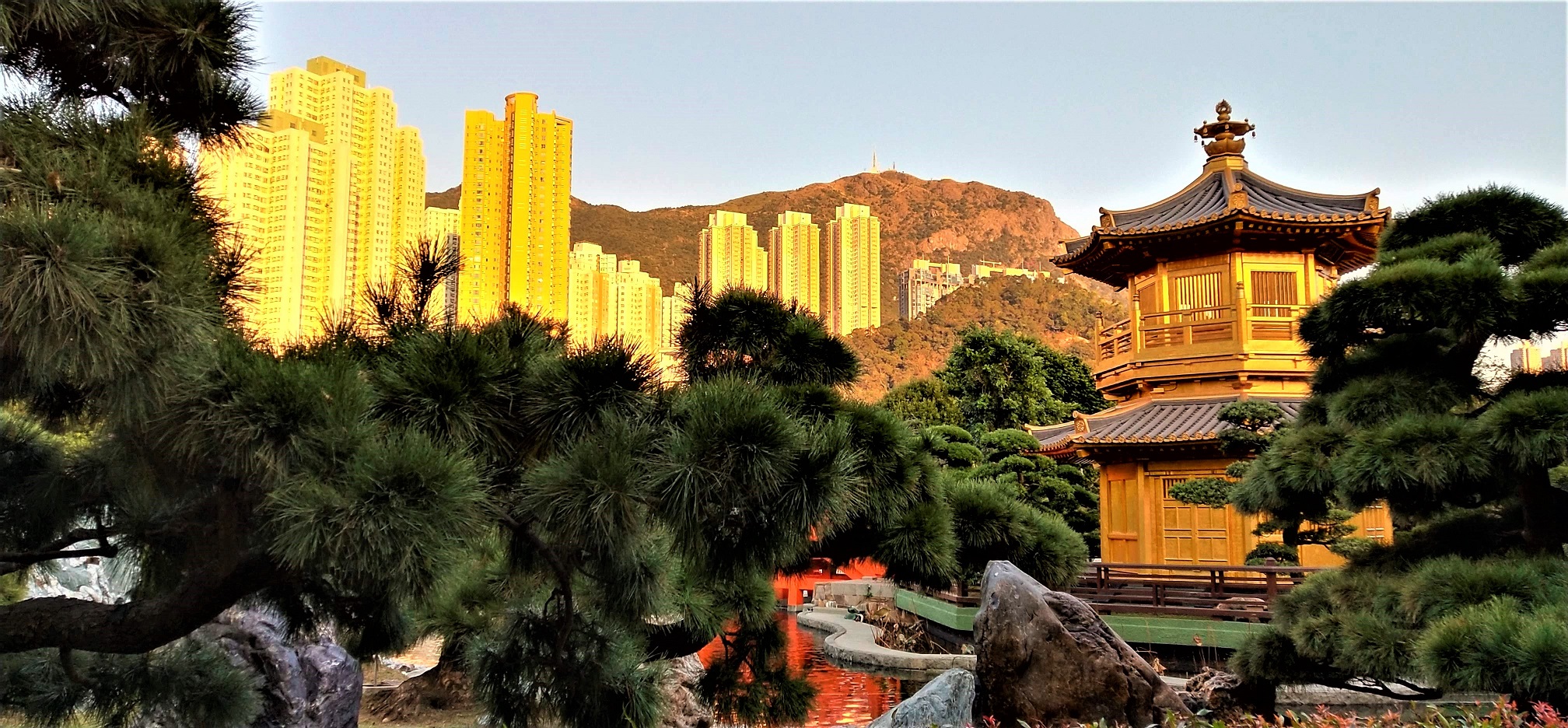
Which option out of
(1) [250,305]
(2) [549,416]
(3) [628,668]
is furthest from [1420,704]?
(1) [250,305]

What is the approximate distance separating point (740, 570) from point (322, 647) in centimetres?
431

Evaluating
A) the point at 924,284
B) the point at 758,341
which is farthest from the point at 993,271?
the point at 758,341

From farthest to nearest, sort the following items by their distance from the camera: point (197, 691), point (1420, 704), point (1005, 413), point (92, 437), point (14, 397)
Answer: point (1005, 413) → point (1420, 704) → point (197, 691) → point (92, 437) → point (14, 397)

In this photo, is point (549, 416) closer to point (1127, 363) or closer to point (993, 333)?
point (1127, 363)

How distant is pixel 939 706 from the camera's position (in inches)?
221

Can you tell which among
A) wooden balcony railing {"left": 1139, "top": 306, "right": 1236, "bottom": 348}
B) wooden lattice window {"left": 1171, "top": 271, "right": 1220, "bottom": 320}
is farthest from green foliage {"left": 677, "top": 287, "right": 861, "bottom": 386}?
wooden lattice window {"left": 1171, "top": 271, "right": 1220, "bottom": 320}

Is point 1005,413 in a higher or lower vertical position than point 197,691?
higher

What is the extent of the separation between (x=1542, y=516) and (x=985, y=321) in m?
53.7

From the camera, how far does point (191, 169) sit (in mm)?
2486

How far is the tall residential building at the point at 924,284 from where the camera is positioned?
82.9 m

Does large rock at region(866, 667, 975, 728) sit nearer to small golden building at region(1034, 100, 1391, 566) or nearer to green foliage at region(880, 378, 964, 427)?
small golden building at region(1034, 100, 1391, 566)

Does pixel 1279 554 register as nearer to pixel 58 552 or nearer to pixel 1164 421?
pixel 1164 421

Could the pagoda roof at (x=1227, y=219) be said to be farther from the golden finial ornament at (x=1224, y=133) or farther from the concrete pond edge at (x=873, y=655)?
the concrete pond edge at (x=873, y=655)

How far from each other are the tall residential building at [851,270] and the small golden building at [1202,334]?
6336 centimetres
